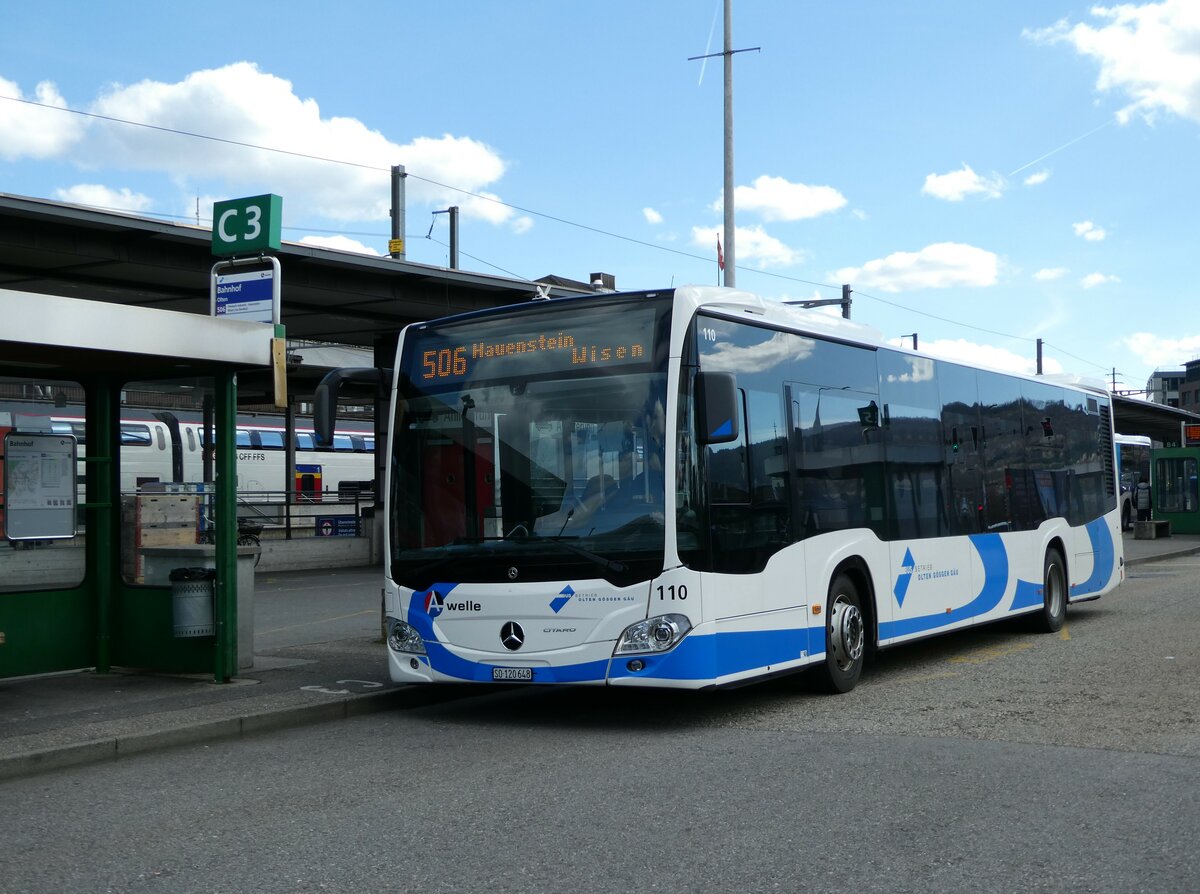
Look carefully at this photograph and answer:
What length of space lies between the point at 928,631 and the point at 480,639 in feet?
15.1

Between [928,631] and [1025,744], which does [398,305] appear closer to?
[928,631]

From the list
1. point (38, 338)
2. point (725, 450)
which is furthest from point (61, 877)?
point (725, 450)

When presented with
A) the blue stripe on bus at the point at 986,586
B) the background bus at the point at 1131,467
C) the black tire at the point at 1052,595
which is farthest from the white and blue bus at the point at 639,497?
the background bus at the point at 1131,467

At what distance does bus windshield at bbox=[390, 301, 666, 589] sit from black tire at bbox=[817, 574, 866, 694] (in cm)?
216

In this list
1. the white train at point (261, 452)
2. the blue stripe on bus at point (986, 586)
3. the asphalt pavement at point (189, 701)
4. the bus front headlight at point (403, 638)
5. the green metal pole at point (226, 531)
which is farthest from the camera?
the white train at point (261, 452)

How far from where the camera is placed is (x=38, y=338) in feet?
29.5

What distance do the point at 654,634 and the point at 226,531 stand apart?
12.8 ft

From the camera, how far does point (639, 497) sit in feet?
29.3

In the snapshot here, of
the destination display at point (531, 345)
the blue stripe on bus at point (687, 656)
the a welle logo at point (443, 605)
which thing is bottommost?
the blue stripe on bus at point (687, 656)

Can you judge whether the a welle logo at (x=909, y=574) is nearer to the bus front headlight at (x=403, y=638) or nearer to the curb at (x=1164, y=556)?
the bus front headlight at (x=403, y=638)

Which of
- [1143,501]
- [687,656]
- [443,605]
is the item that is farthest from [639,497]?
[1143,501]

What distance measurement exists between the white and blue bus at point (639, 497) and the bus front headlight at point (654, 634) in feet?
0.05

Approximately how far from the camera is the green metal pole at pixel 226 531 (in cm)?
1070

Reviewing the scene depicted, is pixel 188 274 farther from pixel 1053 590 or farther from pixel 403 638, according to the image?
pixel 403 638
